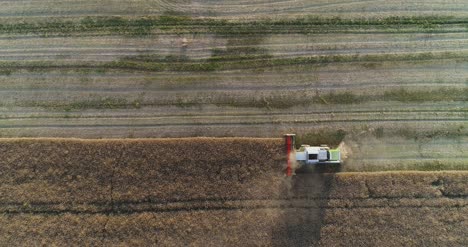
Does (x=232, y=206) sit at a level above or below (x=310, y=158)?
below

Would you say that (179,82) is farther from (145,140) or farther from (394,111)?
(394,111)

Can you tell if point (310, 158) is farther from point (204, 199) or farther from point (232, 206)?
point (204, 199)

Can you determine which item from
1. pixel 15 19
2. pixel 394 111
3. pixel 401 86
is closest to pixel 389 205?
pixel 394 111

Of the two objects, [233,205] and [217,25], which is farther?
[217,25]

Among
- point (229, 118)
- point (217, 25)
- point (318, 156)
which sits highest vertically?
point (217, 25)

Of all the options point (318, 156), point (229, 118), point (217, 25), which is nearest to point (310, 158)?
point (318, 156)

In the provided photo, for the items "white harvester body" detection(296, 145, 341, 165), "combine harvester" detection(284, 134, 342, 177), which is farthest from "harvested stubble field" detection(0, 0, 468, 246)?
"white harvester body" detection(296, 145, 341, 165)

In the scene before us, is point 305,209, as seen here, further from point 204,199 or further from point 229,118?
point 229,118

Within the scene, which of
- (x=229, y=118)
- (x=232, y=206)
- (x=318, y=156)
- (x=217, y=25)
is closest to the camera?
(x=318, y=156)

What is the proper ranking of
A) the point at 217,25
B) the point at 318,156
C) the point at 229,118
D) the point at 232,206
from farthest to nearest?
the point at 217,25, the point at 229,118, the point at 232,206, the point at 318,156
